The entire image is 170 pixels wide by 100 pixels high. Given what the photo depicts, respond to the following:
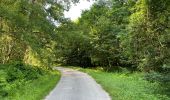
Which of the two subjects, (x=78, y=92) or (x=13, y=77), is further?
(x=13, y=77)

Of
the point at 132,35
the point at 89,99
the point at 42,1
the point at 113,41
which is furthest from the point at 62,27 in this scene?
the point at 89,99

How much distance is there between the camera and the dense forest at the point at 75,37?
20.3 metres

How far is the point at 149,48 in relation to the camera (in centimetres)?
2088

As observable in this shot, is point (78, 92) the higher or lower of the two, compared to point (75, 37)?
lower

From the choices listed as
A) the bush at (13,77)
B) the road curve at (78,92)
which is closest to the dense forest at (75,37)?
the bush at (13,77)

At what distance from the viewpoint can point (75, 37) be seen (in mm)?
41562

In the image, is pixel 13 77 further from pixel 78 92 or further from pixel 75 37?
pixel 75 37

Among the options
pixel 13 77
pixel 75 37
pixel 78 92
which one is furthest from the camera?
pixel 75 37

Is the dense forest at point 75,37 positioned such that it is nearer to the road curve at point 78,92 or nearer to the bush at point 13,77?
the bush at point 13,77

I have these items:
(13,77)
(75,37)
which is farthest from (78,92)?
(75,37)

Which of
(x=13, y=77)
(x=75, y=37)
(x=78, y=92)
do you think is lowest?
(x=78, y=92)

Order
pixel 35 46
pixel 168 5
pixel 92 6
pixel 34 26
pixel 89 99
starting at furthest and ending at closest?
1. pixel 92 6
2. pixel 34 26
3. pixel 35 46
4. pixel 168 5
5. pixel 89 99

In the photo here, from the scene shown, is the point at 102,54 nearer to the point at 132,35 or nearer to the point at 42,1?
the point at 42,1

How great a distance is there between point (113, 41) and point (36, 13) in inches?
760
